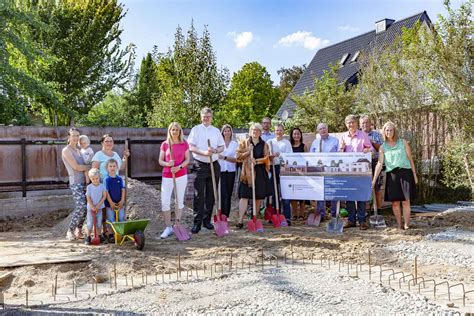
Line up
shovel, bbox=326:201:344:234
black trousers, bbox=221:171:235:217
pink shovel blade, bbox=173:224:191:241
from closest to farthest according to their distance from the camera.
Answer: pink shovel blade, bbox=173:224:191:241 < shovel, bbox=326:201:344:234 < black trousers, bbox=221:171:235:217

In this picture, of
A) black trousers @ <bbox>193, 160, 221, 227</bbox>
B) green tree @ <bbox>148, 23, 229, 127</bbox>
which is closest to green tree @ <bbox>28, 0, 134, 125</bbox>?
green tree @ <bbox>148, 23, 229, 127</bbox>

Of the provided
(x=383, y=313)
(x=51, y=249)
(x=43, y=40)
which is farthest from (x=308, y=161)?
(x=43, y=40)

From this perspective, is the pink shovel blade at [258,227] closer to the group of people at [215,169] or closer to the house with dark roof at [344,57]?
the group of people at [215,169]

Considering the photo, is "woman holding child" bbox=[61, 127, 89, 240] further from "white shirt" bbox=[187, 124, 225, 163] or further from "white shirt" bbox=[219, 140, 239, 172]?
"white shirt" bbox=[219, 140, 239, 172]

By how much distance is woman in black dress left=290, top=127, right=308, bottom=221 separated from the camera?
9109 millimetres

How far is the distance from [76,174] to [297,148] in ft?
12.5

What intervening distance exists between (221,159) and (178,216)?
59.5 inches

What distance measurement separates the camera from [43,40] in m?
21.6

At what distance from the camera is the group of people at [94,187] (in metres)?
7.14

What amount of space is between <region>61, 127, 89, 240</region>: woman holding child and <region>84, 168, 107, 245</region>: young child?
1.28 ft

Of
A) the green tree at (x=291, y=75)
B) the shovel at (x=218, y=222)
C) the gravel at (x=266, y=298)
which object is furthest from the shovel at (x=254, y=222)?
the green tree at (x=291, y=75)

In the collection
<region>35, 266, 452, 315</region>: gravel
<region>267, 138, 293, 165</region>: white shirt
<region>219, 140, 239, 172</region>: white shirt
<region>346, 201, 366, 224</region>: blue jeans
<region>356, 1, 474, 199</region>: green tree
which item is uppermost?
<region>356, 1, 474, 199</region>: green tree

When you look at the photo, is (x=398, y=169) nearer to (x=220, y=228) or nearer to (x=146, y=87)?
(x=220, y=228)

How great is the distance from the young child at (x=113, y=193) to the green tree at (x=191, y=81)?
8625 mm
